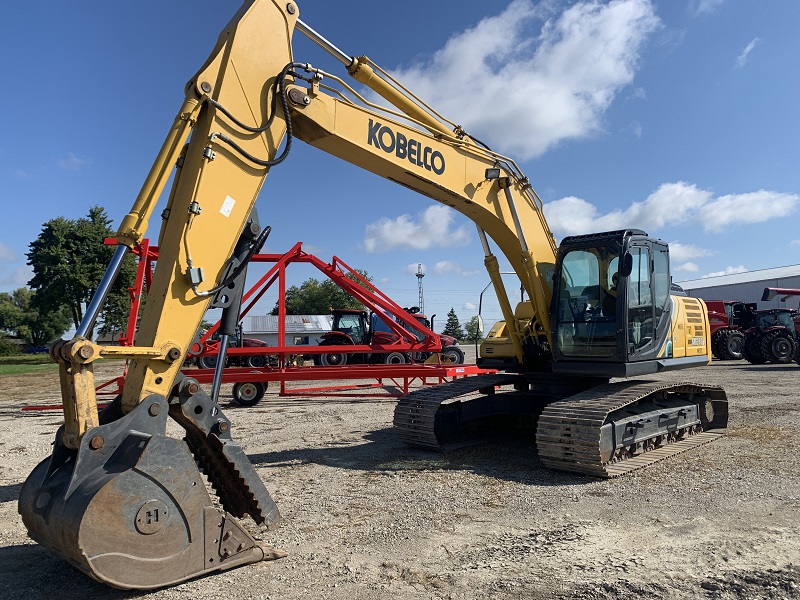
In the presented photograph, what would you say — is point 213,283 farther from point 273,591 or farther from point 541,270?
point 541,270

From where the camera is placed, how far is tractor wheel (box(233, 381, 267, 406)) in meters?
13.6

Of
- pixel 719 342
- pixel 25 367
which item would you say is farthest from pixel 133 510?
pixel 25 367

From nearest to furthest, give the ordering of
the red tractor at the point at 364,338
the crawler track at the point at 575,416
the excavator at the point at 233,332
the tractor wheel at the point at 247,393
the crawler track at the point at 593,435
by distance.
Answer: the excavator at the point at 233,332
the crawler track at the point at 593,435
the crawler track at the point at 575,416
the tractor wheel at the point at 247,393
the red tractor at the point at 364,338

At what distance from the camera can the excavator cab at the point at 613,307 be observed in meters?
7.21

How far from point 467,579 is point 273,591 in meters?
1.26

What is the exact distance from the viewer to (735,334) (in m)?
25.8

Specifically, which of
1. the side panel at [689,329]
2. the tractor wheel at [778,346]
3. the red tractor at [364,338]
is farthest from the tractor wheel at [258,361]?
the tractor wheel at [778,346]

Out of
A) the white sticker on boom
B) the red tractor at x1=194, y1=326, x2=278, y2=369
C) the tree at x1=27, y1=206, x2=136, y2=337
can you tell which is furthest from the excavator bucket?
the tree at x1=27, y1=206, x2=136, y2=337

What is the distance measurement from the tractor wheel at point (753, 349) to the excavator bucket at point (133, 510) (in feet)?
77.1

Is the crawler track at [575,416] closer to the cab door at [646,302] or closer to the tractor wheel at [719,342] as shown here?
the cab door at [646,302]

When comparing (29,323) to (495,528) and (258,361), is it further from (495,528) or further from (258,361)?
(495,528)

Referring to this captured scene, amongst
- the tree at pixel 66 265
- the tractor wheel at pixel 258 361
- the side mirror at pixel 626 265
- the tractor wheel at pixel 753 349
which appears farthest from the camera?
the tree at pixel 66 265

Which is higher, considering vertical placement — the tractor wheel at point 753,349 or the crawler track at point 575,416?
the tractor wheel at point 753,349

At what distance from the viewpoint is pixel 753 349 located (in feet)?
75.6
